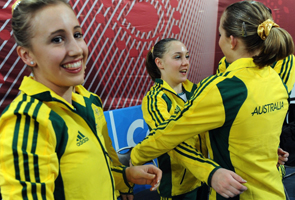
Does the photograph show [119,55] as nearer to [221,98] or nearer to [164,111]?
[164,111]

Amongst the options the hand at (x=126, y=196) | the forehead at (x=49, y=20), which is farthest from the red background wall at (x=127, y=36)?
the forehead at (x=49, y=20)

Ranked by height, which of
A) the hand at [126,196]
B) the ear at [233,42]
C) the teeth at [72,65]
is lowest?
the hand at [126,196]

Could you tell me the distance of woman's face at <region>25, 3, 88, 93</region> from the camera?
699mm

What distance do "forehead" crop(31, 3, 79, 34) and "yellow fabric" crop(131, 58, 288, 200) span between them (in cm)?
59

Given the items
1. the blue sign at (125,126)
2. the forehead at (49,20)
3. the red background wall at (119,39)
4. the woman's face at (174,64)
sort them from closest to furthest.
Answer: the forehead at (49,20) → the woman's face at (174,64) → the red background wall at (119,39) → the blue sign at (125,126)

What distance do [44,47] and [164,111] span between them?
0.93 meters

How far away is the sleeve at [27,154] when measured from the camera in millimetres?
581

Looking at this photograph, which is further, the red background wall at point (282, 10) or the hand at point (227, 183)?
the red background wall at point (282, 10)

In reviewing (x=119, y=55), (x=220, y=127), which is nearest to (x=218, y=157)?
(x=220, y=127)

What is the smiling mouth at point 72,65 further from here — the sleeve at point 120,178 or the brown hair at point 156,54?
the brown hair at point 156,54

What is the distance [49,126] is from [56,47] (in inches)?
9.3

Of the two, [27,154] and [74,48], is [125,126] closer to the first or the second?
[74,48]

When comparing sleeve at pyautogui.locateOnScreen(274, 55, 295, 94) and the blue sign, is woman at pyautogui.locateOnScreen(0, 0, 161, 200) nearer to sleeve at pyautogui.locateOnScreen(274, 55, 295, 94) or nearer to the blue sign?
sleeve at pyautogui.locateOnScreen(274, 55, 295, 94)

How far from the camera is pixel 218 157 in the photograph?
111 centimetres
